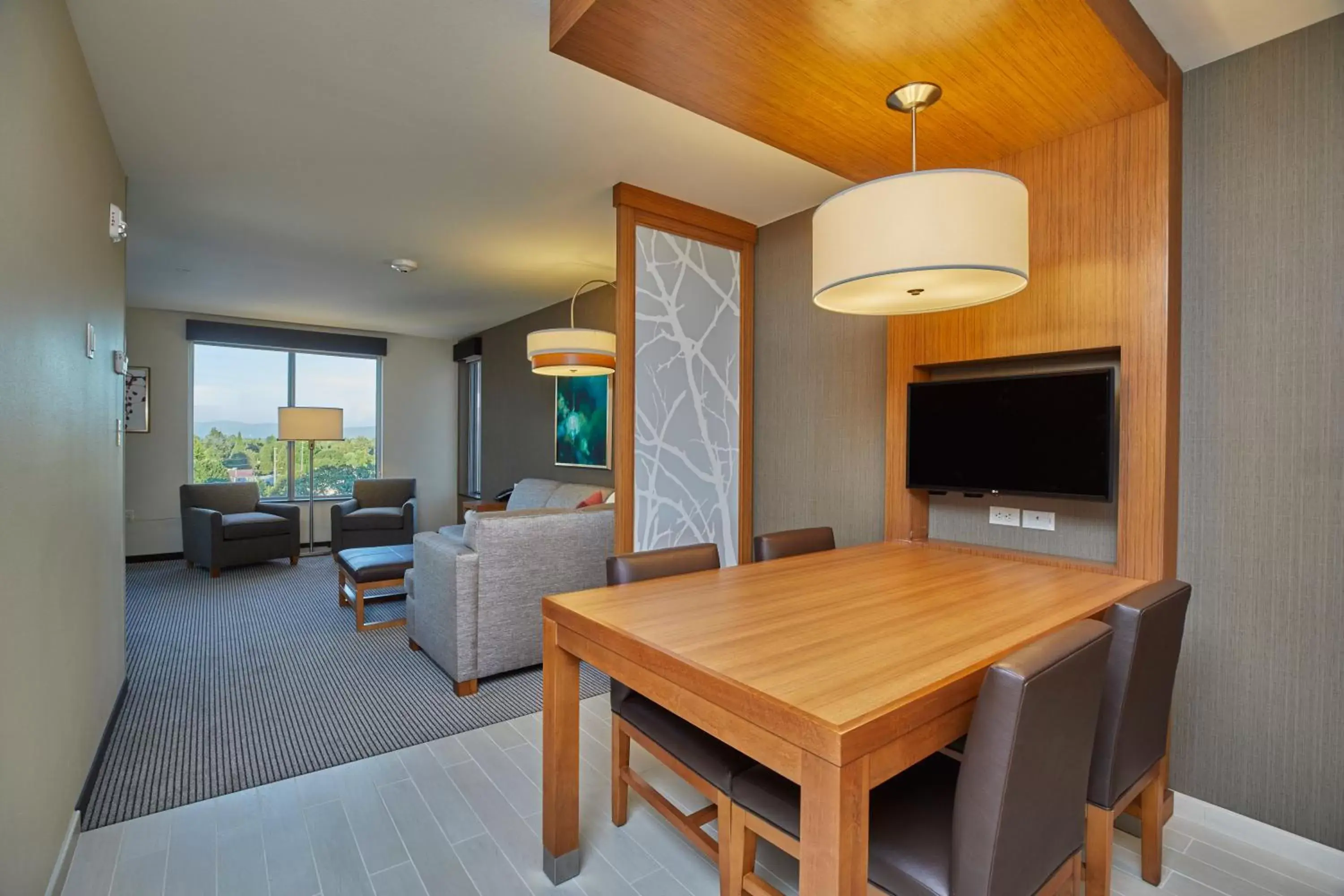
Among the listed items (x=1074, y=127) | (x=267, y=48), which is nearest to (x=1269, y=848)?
(x=1074, y=127)

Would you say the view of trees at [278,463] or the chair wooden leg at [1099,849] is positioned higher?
the view of trees at [278,463]

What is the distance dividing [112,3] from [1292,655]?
405 centimetres

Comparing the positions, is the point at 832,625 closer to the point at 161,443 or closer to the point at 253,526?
the point at 253,526

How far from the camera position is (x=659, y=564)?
2.03 metres

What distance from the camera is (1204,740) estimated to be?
206 cm

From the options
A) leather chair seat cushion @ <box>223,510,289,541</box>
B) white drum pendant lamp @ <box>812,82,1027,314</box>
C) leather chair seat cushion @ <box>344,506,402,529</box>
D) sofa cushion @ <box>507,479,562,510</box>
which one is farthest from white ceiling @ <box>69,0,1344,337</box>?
leather chair seat cushion @ <box>344,506,402,529</box>

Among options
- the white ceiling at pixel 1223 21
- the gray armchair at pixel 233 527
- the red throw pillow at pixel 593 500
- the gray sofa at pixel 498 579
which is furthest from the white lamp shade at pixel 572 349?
the gray armchair at pixel 233 527

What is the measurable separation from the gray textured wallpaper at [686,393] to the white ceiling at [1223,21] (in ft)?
6.94

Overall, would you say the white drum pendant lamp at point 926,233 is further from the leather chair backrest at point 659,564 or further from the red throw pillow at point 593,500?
the red throw pillow at point 593,500

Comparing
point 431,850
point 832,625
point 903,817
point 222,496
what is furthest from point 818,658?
point 222,496

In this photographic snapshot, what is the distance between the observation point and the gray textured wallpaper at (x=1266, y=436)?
1.83m

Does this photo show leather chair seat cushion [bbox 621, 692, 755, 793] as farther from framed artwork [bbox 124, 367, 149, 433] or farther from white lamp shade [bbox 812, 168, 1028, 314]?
framed artwork [bbox 124, 367, 149, 433]

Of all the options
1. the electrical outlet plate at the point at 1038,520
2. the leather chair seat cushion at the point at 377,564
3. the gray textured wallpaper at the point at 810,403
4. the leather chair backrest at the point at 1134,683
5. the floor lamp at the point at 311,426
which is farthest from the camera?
the floor lamp at the point at 311,426

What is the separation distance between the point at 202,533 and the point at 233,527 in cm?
31
